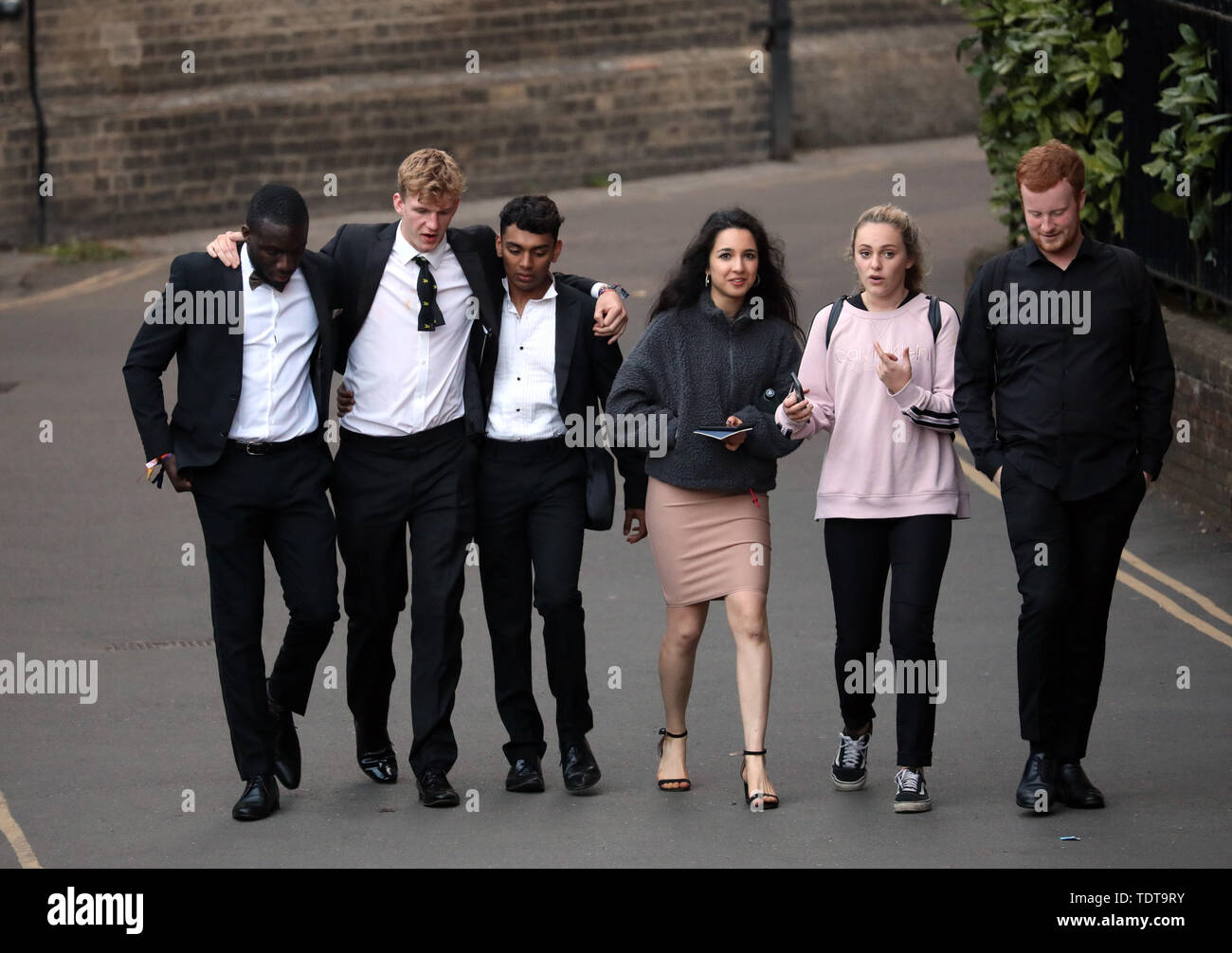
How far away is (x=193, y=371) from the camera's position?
22.7 feet

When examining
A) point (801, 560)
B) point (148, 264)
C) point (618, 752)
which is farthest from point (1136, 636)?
point (148, 264)

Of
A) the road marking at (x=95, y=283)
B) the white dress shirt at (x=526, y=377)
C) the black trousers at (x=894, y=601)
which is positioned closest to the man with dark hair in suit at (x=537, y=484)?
the white dress shirt at (x=526, y=377)

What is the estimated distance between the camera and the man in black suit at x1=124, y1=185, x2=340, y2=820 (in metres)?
6.86

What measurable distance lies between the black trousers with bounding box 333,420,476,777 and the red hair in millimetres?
2123

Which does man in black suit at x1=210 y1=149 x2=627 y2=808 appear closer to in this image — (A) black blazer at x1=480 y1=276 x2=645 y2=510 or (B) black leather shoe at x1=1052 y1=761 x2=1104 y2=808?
(A) black blazer at x1=480 y1=276 x2=645 y2=510

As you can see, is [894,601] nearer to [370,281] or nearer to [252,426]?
[370,281]

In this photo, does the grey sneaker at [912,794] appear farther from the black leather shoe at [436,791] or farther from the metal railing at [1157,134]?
the metal railing at [1157,134]

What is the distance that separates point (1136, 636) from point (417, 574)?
3.60 metres

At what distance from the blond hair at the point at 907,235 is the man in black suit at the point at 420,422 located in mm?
938

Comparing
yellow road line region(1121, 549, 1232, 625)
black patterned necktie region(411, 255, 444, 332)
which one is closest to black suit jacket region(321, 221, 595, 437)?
black patterned necktie region(411, 255, 444, 332)

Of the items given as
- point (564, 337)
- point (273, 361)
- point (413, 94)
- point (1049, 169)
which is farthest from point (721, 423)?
point (413, 94)

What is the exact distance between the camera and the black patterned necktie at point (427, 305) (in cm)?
705

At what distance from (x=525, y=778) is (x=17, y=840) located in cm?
175
